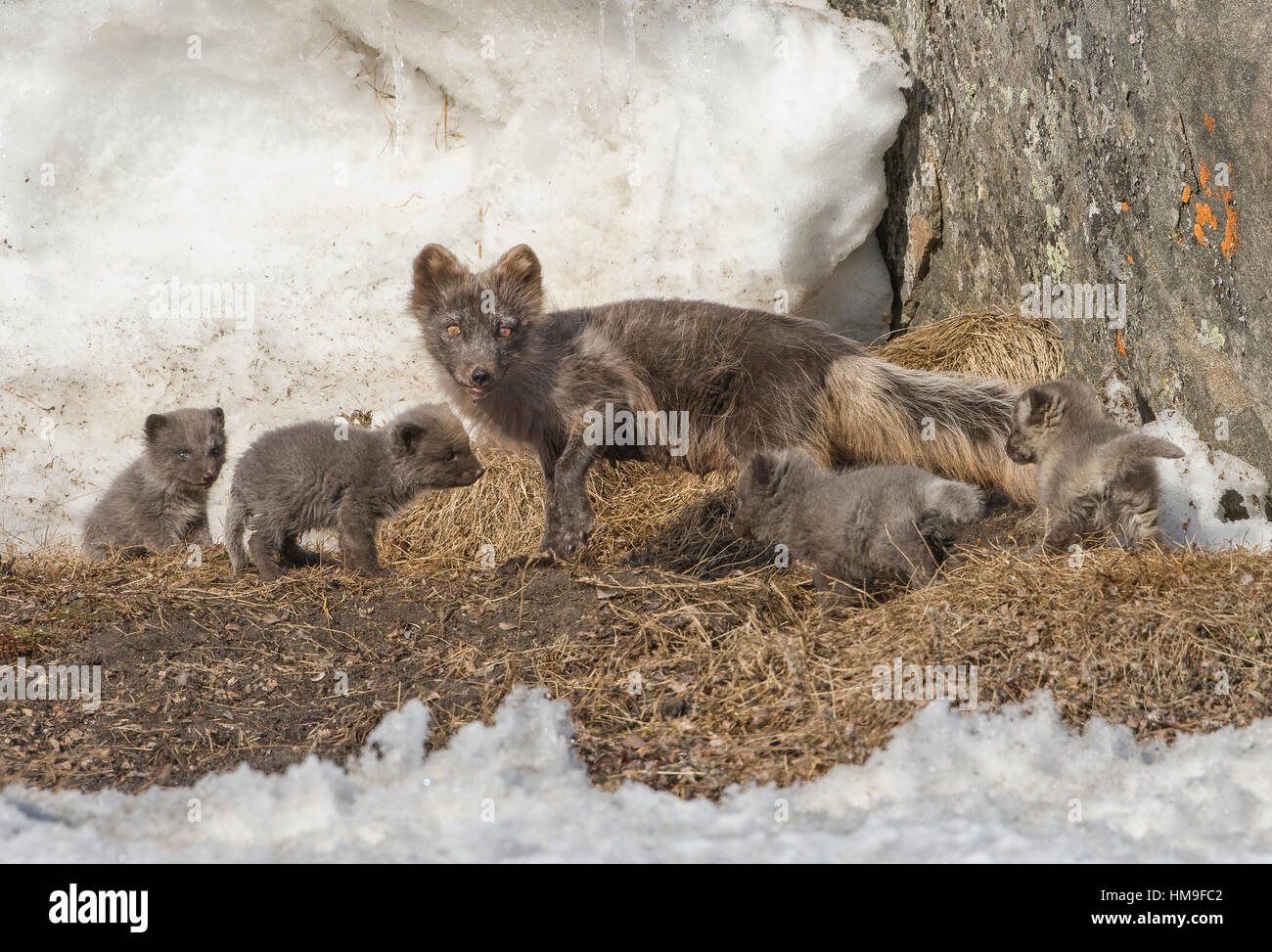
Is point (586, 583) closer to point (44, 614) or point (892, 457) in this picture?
point (892, 457)

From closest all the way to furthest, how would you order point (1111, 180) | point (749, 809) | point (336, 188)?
point (749, 809) < point (1111, 180) < point (336, 188)

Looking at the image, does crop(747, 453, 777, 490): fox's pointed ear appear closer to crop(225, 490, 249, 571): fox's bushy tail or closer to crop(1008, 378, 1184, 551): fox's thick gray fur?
crop(1008, 378, 1184, 551): fox's thick gray fur

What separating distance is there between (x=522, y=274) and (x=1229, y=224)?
11.6 ft

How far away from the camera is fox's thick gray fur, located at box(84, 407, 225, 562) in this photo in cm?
699

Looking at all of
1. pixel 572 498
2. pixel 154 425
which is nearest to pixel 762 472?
pixel 572 498

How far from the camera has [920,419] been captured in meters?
6.87

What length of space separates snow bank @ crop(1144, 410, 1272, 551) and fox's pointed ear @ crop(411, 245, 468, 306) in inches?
151

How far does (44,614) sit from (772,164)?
5.20 metres

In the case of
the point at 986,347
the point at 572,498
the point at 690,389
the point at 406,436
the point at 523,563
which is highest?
the point at 986,347

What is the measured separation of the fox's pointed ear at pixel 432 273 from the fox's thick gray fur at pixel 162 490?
1614 mm

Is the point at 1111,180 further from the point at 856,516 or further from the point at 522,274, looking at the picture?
the point at 522,274

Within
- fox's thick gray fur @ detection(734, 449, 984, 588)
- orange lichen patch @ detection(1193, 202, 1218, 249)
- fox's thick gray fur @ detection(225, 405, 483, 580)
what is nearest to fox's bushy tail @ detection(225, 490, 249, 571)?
fox's thick gray fur @ detection(225, 405, 483, 580)

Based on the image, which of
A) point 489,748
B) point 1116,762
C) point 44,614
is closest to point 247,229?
point 44,614

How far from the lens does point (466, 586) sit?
5918 millimetres
